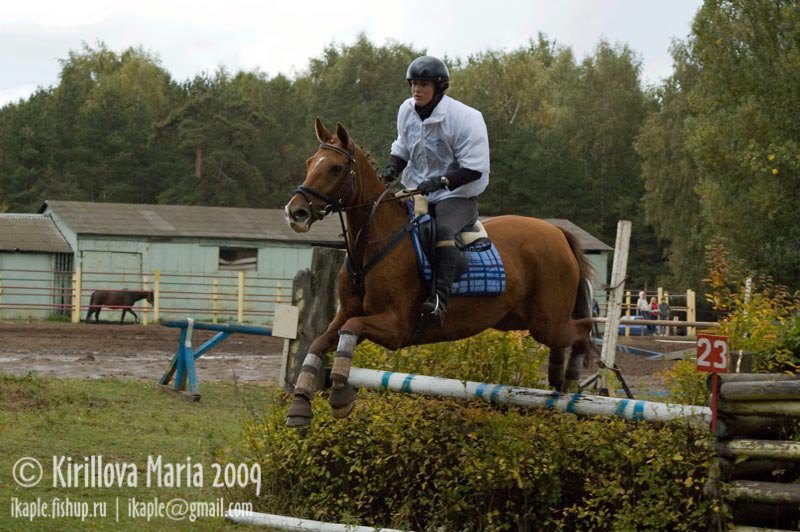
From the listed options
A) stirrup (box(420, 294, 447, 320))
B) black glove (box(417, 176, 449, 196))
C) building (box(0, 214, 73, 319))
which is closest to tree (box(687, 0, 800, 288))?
building (box(0, 214, 73, 319))

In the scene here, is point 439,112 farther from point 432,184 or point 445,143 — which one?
point 432,184

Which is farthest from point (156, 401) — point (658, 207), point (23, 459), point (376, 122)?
point (376, 122)

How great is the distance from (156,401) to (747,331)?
→ 9.30m

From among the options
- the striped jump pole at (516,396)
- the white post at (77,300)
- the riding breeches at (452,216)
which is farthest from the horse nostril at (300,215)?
the white post at (77,300)

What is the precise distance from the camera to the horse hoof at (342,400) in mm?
7508

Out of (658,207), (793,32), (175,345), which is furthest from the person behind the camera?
(658,207)

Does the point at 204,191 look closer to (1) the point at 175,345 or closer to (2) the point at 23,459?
(1) the point at 175,345

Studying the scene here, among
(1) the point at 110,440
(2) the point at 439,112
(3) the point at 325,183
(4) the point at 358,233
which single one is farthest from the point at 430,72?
(1) the point at 110,440

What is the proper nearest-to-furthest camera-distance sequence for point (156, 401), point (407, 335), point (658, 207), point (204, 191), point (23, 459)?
point (407, 335) → point (23, 459) → point (156, 401) → point (658, 207) → point (204, 191)

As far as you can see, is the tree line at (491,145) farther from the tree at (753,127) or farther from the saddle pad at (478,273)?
the saddle pad at (478,273)

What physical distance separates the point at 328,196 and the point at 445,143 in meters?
1.09

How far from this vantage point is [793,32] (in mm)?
38094

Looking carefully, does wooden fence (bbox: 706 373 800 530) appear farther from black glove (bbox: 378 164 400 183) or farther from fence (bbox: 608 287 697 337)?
fence (bbox: 608 287 697 337)

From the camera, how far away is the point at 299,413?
7527 mm
